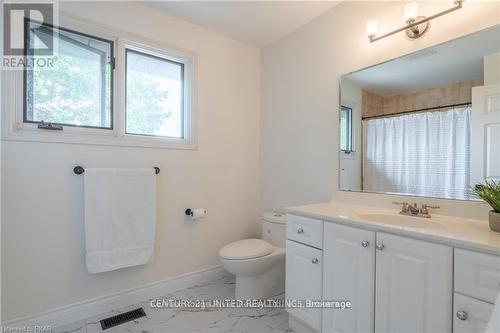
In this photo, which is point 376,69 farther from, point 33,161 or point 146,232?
point 33,161

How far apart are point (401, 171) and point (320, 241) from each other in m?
0.74

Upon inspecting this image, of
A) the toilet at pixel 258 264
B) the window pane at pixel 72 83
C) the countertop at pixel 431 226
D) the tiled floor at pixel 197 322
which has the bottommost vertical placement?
the tiled floor at pixel 197 322

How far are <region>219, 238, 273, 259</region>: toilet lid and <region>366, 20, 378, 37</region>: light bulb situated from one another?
1.74 metres

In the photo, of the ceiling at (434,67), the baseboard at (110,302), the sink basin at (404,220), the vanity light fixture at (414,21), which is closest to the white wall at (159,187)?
the baseboard at (110,302)

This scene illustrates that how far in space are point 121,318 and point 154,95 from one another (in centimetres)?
174

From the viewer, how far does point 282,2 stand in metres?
1.93

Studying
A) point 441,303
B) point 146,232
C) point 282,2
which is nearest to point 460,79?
point 441,303

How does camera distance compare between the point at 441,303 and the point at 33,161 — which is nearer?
the point at 441,303

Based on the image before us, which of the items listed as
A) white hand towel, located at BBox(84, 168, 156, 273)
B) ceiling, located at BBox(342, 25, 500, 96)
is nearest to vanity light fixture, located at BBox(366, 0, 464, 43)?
ceiling, located at BBox(342, 25, 500, 96)

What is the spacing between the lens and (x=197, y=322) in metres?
Answer: 1.70

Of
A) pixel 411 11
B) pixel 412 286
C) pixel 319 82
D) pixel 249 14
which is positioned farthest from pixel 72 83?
pixel 412 286

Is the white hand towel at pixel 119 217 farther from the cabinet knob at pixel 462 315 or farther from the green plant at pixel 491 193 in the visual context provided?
the green plant at pixel 491 193

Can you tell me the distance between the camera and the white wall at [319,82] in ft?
4.69
